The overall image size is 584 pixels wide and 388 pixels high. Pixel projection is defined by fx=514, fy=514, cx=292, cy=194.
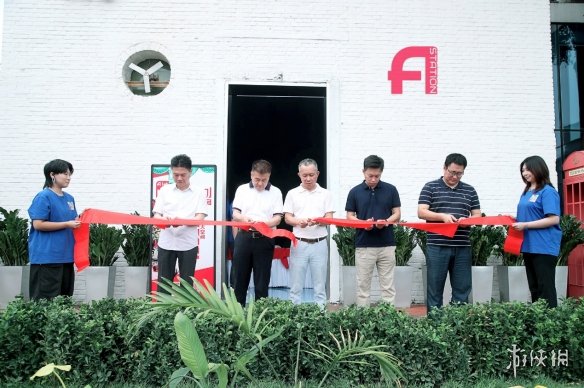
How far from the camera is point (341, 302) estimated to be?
6.99 meters

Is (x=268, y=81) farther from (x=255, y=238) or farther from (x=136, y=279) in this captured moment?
(x=136, y=279)

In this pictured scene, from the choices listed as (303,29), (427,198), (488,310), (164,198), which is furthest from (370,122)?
(488,310)

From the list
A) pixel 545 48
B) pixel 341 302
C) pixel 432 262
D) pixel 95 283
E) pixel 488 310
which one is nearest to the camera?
pixel 488 310

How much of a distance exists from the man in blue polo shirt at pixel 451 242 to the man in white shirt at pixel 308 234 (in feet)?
3.35

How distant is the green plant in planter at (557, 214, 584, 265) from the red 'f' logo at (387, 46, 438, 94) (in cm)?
250

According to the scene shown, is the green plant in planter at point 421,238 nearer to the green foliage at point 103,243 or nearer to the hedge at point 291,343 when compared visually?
the hedge at point 291,343

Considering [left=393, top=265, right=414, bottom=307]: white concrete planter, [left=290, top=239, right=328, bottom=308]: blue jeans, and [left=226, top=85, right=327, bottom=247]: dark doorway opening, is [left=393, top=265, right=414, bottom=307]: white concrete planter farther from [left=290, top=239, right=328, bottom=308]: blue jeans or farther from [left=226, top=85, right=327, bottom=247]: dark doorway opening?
[left=226, top=85, right=327, bottom=247]: dark doorway opening

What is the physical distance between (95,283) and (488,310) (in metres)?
4.70

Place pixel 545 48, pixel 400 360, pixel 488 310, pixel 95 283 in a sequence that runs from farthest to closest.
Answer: pixel 545 48 → pixel 95 283 → pixel 488 310 → pixel 400 360

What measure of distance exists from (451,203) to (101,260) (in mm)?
4299

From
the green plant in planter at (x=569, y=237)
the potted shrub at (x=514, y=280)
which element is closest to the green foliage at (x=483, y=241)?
the potted shrub at (x=514, y=280)

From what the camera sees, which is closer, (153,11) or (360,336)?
(360,336)

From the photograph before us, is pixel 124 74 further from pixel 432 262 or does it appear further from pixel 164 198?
pixel 432 262

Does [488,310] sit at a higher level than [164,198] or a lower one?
lower
